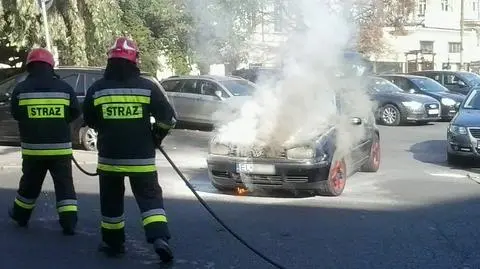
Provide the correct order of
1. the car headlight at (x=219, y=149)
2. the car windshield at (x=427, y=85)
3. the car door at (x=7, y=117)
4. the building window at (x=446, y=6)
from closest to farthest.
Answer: the car headlight at (x=219, y=149) → the car door at (x=7, y=117) → the car windshield at (x=427, y=85) → the building window at (x=446, y=6)

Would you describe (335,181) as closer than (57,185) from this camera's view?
No

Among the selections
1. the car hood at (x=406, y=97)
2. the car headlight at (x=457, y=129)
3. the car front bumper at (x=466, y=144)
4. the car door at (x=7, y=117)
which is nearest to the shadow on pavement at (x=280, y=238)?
the car front bumper at (x=466, y=144)

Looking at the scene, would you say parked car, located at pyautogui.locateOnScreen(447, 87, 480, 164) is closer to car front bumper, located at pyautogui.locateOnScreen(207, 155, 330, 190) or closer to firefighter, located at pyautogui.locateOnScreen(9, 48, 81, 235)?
car front bumper, located at pyautogui.locateOnScreen(207, 155, 330, 190)

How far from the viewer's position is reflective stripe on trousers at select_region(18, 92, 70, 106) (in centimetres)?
700

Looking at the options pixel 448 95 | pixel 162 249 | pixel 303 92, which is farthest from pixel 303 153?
pixel 448 95

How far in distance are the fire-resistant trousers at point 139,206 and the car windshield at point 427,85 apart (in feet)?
61.9

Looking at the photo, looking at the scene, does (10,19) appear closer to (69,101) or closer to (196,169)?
(196,169)

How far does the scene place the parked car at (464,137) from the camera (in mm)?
12102

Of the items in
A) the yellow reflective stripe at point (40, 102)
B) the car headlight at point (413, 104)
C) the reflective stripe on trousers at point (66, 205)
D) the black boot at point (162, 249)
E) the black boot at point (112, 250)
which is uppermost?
the yellow reflective stripe at point (40, 102)

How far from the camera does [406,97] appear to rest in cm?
2155

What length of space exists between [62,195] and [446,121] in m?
17.9

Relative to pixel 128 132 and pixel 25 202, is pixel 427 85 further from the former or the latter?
pixel 128 132

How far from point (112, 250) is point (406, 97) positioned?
16.6 metres

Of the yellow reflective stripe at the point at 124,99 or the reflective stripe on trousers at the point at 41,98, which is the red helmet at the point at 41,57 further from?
the yellow reflective stripe at the point at 124,99
